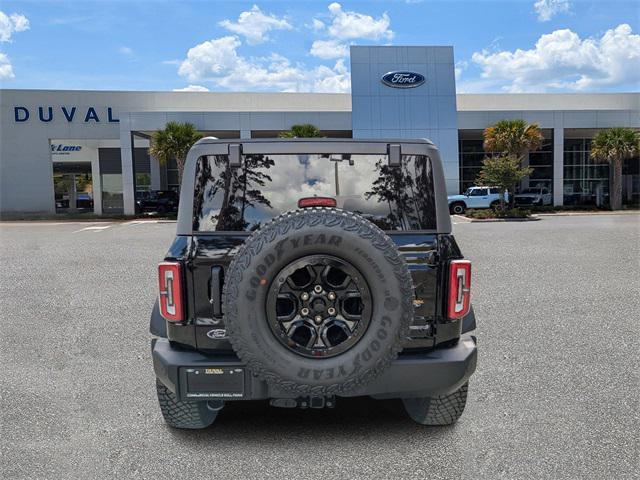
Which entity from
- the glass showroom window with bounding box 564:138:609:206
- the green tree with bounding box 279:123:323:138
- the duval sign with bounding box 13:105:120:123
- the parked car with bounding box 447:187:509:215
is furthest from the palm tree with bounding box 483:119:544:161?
the duval sign with bounding box 13:105:120:123

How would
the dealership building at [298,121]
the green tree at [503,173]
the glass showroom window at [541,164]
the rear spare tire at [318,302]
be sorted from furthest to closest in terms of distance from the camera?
the glass showroom window at [541,164] < the dealership building at [298,121] < the green tree at [503,173] < the rear spare tire at [318,302]

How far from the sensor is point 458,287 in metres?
3.15

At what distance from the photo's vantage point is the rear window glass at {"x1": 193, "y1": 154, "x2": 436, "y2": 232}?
3.19m

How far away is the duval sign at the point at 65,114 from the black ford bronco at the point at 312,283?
36620 mm

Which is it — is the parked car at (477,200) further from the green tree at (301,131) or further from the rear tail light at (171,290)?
the rear tail light at (171,290)

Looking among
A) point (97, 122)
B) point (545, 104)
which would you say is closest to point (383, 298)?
point (97, 122)

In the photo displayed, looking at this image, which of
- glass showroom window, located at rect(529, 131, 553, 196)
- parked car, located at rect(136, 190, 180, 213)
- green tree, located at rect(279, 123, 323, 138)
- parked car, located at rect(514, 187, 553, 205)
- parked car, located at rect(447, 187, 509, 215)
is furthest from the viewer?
glass showroom window, located at rect(529, 131, 553, 196)

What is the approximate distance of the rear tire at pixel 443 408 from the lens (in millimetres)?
3498

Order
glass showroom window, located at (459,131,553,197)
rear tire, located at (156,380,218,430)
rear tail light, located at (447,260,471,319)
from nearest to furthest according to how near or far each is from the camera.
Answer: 1. rear tail light, located at (447,260,471,319)
2. rear tire, located at (156,380,218,430)
3. glass showroom window, located at (459,131,553,197)

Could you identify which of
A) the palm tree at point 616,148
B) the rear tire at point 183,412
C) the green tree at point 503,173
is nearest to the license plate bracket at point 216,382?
the rear tire at point 183,412

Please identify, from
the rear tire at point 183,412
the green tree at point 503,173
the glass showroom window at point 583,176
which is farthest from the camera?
the glass showroom window at point 583,176

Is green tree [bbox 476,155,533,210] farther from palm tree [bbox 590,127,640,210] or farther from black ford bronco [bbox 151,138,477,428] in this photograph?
black ford bronco [bbox 151,138,477,428]

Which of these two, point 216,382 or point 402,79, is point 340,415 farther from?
point 402,79

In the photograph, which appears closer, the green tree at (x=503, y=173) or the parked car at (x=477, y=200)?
the green tree at (x=503, y=173)
